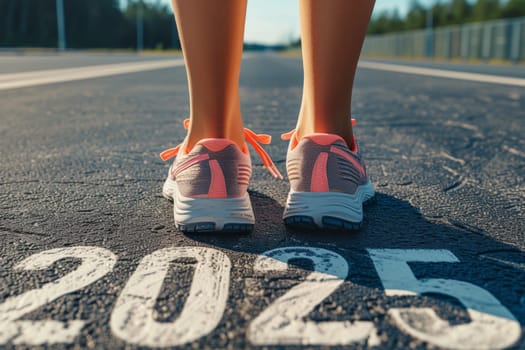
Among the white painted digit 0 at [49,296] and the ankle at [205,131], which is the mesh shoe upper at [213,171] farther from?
the white painted digit 0 at [49,296]

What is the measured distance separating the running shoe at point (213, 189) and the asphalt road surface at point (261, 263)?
1.5 inches

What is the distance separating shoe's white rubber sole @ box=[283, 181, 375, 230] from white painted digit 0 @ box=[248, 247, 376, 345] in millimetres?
179

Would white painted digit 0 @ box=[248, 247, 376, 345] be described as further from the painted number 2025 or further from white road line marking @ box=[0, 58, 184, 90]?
white road line marking @ box=[0, 58, 184, 90]

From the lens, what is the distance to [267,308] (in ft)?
2.72

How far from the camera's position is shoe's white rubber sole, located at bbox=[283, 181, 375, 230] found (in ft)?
3.96

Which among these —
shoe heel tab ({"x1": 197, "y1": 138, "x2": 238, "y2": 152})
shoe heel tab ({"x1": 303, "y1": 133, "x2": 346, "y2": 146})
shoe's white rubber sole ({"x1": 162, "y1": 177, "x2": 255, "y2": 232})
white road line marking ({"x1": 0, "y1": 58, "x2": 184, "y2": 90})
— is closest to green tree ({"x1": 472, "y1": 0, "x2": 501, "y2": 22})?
white road line marking ({"x1": 0, "y1": 58, "x2": 184, "y2": 90})

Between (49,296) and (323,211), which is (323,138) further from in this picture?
(49,296)

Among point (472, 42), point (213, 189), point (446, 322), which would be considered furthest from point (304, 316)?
point (472, 42)

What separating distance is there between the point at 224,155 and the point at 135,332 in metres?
0.64

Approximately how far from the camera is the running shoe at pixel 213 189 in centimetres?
120

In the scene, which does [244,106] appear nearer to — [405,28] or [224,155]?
[224,155]

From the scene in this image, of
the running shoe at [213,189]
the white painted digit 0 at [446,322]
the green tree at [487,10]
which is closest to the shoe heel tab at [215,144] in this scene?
the running shoe at [213,189]

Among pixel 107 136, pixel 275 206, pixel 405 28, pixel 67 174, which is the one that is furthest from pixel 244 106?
pixel 405 28

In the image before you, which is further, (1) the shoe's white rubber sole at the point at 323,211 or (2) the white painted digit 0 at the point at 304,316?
(1) the shoe's white rubber sole at the point at 323,211
